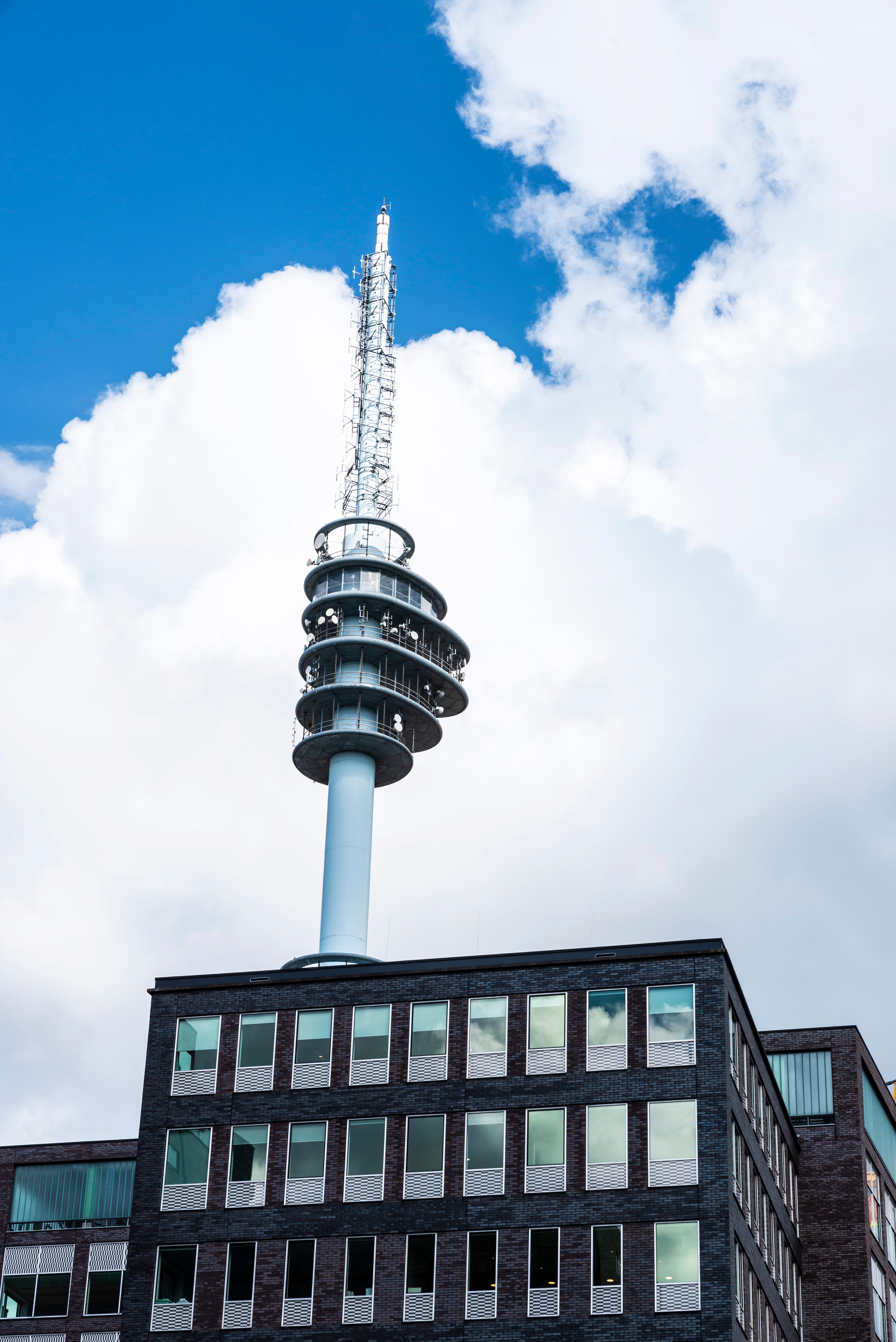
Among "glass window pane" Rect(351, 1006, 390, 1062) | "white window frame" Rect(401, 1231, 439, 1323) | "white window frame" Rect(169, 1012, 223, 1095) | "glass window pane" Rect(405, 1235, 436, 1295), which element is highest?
"glass window pane" Rect(351, 1006, 390, 1062)

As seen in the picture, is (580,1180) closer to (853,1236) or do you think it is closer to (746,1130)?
(746,1130)

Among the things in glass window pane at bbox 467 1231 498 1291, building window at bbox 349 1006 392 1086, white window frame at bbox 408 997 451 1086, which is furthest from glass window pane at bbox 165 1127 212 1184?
glass window pane at bbox 467 1231 498 1291

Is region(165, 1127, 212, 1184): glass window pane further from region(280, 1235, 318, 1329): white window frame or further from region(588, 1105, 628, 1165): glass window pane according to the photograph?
region(588, 1105, 628, 1165): glass window pane

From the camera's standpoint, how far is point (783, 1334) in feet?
229

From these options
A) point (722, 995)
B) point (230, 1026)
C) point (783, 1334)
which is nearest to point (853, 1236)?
point (783, 1334)

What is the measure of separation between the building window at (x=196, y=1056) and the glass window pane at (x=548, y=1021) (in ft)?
36.6

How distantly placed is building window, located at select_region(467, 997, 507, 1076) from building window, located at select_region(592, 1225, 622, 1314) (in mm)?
6280

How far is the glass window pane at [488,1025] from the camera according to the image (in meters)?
62.2

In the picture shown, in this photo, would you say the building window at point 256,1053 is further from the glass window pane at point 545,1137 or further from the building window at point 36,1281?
the building window at point 36,1281

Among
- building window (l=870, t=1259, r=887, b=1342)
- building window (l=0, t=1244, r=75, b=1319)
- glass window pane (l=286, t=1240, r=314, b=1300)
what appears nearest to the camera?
glass window pane (l=286, t=1240, r=314, b=1300)

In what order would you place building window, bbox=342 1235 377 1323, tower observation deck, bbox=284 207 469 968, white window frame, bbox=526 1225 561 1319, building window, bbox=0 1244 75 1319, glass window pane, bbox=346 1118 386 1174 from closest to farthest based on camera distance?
white window frame, bbox=526 1225 561 1319 < building window, bbox=342 1235 377 1323 < glass window pane, bbox=346 1118 386 1174 < building window, bbox=0 1244 75 1319 < tower observation deck, bbox=284 207 469 968

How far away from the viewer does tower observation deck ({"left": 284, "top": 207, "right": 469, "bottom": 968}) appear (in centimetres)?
9912

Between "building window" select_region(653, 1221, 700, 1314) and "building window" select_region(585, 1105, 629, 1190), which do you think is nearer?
"building window" select_region(653, 1221, 700, 1314)

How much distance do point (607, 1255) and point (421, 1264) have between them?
6092 millimetres
